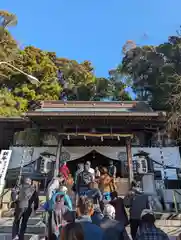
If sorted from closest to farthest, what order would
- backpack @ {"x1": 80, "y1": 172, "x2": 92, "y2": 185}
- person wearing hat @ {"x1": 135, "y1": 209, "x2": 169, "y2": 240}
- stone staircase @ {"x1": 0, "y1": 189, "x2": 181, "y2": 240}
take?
person wearing hat @ {"x1": 135, "y1": 209, "x2": 169, "y2": 240} < stone staircase @ {"x1": 0, "y1": 189, "x2": 181, "y2": 240} < backpack @ {"x1": 80, "y1": 172, "x2": 92, "y2": 185}

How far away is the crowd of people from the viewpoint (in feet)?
7.44

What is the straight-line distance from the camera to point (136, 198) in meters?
4.59

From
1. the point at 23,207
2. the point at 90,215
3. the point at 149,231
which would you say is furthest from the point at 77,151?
the point at 149,231

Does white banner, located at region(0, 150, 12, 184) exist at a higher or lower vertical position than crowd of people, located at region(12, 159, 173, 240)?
higher

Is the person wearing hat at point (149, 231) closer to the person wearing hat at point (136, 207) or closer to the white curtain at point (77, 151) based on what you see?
the person wearing hat at point (136, 207)

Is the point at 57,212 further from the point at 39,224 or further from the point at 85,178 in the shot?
the point at 85,178

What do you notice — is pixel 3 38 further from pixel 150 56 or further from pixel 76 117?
pixel 150 56

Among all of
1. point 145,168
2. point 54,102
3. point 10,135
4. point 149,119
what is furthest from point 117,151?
point 10,135

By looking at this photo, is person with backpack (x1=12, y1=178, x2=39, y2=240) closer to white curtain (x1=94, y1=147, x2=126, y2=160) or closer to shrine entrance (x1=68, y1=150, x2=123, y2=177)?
white curtain (x1=94, y1=147, x2=126, y2=160)

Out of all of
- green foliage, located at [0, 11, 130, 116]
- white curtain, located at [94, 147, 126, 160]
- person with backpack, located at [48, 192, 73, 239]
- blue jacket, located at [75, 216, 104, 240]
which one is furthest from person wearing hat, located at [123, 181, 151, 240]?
green foliage, located at [0, 11, 130, 116]

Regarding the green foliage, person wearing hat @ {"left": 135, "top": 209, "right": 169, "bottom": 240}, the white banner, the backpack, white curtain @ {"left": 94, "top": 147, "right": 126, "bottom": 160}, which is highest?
the green foliage

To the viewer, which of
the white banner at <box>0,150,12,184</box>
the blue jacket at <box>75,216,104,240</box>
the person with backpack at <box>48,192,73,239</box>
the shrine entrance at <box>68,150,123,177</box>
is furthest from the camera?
the shrine entrance at <box>68,150,123,177</box>

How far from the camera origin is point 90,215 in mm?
3152

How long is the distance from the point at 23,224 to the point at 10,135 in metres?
10.9
